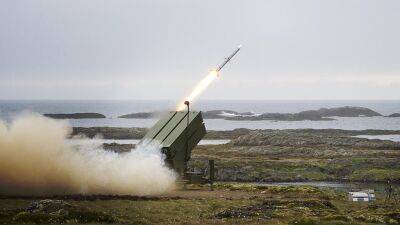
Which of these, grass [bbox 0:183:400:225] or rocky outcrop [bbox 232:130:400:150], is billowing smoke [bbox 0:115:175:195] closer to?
grass [bbox 0:183:400:225]

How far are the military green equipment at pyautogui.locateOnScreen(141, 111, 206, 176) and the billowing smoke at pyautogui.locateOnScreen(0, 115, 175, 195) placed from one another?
0.82m

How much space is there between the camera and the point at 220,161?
8038 centimetres

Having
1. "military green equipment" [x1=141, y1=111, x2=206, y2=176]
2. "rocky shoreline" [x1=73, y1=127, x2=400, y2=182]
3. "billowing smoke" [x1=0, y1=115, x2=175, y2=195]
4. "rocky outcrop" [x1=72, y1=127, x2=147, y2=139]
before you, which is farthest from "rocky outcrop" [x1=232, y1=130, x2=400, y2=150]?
"billowing smoke" [x1=0, y1=115, x2=175, y2=195]

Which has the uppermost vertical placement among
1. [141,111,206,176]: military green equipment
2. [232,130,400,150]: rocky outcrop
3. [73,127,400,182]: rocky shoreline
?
[141,111,206,176]: military green equipment

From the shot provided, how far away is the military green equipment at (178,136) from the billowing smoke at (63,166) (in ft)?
2.68

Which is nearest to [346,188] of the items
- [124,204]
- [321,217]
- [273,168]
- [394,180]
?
[394,180]

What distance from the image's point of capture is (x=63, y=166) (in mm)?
42531

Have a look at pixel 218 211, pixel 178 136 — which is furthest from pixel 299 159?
pixel 218 211

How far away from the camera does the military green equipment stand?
46.4m

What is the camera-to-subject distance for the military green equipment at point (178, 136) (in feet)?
152

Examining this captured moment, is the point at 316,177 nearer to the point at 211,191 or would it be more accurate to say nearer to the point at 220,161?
the point at 220,161

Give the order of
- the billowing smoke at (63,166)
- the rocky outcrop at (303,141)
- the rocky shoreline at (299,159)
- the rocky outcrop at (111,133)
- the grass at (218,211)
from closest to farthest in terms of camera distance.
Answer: the grass at (218,211) < the billowing smoke at (63,166) < the rocky shoreline at (299,159) < the rocky outcrop at (303,141) < the rocky outcrop at (111,133)

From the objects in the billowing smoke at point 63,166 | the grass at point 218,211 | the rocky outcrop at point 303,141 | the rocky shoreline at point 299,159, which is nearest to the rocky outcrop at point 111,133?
the rocky shoreline at point 299,159

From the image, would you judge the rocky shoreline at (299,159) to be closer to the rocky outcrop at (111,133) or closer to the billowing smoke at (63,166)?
the rocky outcrop at (111,133)
